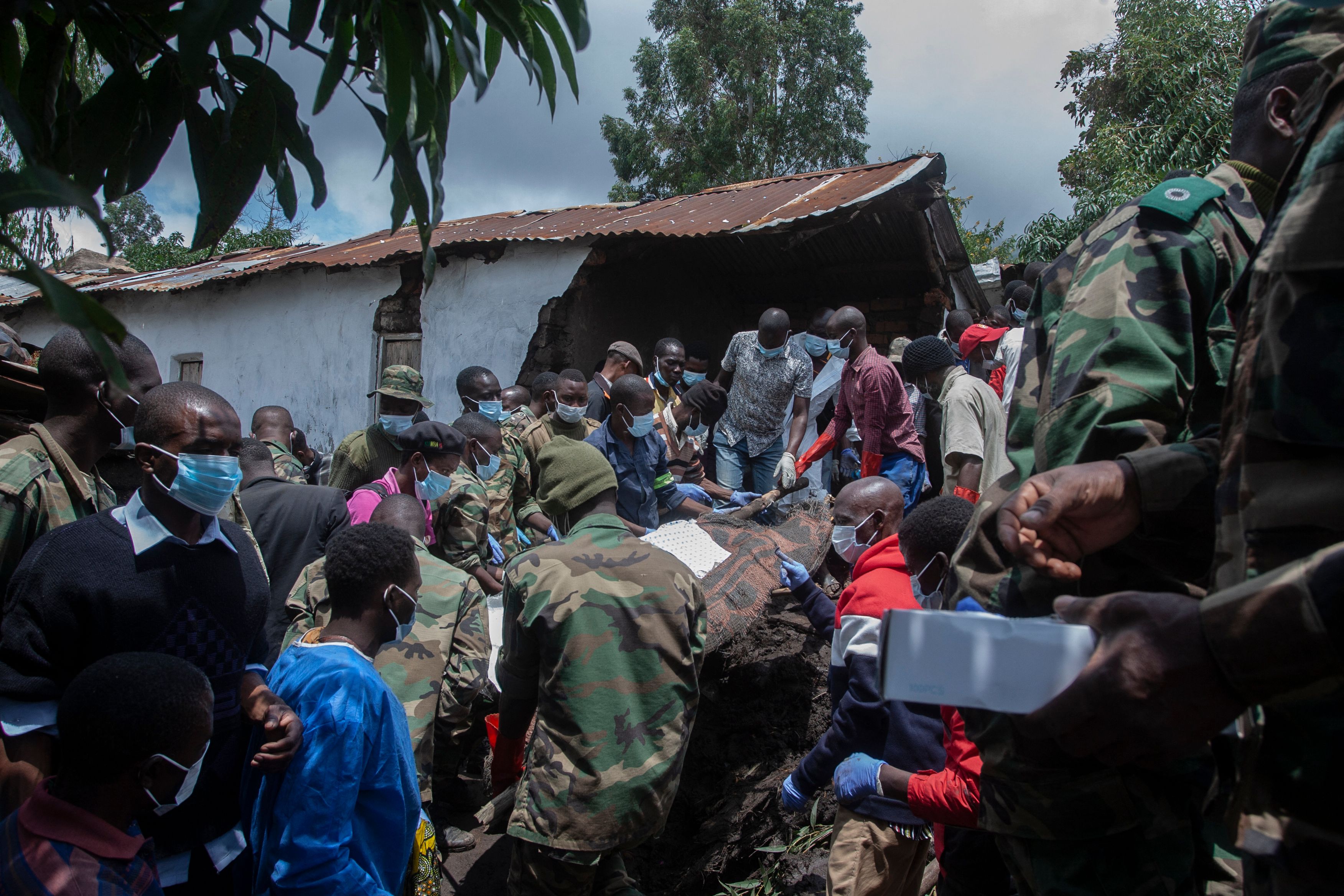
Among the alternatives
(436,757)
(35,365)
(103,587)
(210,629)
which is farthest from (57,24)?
(436,757)

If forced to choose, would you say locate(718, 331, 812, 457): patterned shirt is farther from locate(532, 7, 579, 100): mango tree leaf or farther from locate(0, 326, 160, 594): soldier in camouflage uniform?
locate(532, 7, 579, 100): mango tree leaf

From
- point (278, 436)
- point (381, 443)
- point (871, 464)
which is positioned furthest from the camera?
point (871, 464)

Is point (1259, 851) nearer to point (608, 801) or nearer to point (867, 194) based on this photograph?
point (608, 801)

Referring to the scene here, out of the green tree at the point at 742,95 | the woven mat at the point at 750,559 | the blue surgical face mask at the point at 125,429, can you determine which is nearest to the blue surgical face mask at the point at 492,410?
the woven mat at the point at 750,559

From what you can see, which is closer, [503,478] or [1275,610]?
[1275,610]

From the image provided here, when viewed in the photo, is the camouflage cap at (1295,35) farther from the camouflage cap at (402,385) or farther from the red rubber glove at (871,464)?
the camouflage cap at (402,385)

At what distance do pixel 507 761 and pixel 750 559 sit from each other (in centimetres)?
166

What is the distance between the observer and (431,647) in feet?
10.9

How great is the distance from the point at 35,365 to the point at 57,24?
2719 mm

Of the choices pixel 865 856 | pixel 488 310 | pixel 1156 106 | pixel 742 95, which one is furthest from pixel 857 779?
pixel 742 95

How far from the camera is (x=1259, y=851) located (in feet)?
3.30

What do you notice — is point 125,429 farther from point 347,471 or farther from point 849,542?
point 849,542

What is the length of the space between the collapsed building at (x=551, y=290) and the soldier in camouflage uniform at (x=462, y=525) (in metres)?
3.52

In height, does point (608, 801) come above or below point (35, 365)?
below
